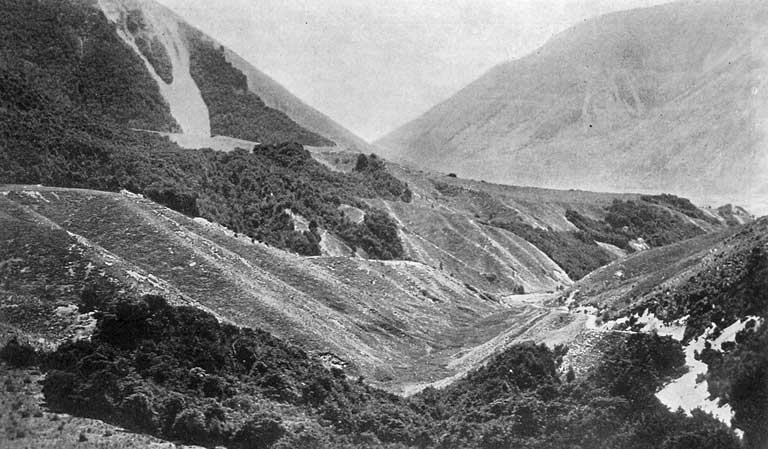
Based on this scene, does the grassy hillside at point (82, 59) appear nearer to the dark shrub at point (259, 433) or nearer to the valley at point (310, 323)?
the valley at point (310, 323)

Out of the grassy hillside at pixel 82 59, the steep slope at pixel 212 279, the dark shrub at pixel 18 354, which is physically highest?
the grassy hillside at pixel 82 59

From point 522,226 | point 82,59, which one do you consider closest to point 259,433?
point 522,226

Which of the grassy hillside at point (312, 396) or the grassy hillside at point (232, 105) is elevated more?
the grassy hillside at point (232, 105)

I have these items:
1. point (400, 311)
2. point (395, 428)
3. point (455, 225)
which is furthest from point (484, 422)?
point (455, 225)

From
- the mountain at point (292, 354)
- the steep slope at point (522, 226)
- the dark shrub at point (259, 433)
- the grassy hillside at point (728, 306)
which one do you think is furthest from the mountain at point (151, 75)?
the grassy hillside at point (728, 306)

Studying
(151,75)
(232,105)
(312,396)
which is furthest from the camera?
(232,105)

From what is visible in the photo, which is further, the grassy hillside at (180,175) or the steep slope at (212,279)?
the grassy hillside at (180,175)

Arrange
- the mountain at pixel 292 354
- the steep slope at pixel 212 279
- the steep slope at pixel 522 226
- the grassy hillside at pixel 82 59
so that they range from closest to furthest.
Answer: the mountain at pixel 292 354
the steep slope at pixel 212 279
the steep slope at pixel 522 226
the grassy hillside at pixel 82 59

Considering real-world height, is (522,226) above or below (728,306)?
above

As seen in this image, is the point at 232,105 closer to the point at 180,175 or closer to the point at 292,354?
the point at 180,175

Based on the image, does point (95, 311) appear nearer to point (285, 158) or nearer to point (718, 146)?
point (285, 158)

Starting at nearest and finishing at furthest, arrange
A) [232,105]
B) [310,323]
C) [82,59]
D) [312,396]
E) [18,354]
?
[18,354] → [312,396] → [310,323] → [82,59] → [232,105]
